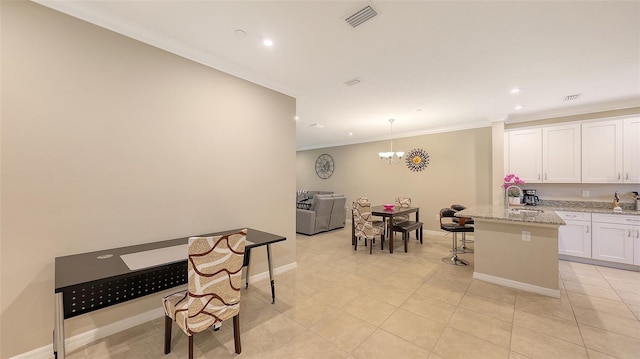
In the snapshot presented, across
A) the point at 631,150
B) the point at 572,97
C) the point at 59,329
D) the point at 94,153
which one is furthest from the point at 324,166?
the point at 59,329

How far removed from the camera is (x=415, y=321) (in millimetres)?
2316

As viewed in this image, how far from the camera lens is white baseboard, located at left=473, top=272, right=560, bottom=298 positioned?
9.21 feet

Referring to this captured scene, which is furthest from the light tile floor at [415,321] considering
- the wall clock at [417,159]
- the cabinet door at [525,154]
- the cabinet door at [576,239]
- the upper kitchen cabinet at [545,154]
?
the wall clock at [417,159]

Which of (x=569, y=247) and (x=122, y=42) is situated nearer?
(x=122, y=42)

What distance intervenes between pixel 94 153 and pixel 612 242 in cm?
669

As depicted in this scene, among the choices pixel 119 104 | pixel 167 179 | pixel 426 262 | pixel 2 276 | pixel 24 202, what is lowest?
pixel 426 262

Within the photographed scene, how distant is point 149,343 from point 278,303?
1.17 meters

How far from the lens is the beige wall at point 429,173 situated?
214 inches

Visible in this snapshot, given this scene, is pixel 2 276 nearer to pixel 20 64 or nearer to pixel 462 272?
pixel 20 64

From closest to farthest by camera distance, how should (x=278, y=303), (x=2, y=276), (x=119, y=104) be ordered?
(x=2, y=276)
(x=119, y=104)
(x=278, y=303)

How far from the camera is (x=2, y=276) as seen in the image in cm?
170

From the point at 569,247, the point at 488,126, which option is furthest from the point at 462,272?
the point at 488,126

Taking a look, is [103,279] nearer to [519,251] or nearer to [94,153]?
[94,153]

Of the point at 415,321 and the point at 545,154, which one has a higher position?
the point at 545,154
